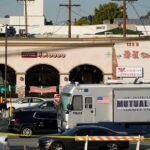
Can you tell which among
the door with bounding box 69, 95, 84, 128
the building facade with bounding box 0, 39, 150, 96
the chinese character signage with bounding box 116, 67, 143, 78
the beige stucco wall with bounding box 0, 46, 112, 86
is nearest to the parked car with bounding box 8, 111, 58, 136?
the door with bounding box 69, 95, 84, 128

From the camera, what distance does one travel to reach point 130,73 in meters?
42.4

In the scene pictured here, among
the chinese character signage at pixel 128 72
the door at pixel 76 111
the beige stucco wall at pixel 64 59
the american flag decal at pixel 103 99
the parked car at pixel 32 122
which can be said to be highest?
the beige stucco wall at pixel 64 59

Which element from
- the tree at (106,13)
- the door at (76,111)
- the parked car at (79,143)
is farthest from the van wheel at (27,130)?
the tree at (106,13)

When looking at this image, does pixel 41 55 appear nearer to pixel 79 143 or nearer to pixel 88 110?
pixel 88 110

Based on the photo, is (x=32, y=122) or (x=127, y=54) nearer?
(x=32, y=122)

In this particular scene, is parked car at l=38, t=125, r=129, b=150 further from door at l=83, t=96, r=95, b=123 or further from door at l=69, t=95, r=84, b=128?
door at l=83, t=96, r=95, b=123

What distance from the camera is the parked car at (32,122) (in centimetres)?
3244

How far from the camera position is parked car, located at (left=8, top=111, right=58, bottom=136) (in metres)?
32.4

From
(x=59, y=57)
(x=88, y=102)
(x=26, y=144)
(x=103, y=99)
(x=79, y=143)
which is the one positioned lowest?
(x=26, y=144)

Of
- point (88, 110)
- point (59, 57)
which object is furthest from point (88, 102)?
point (59, 57)

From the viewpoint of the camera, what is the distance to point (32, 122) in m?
32.6

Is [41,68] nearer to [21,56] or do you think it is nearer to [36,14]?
[21,56]

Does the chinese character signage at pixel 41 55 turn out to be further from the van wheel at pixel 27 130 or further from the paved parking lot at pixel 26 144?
the paved parking lot at pixel 26 144

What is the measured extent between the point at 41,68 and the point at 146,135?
105ft
